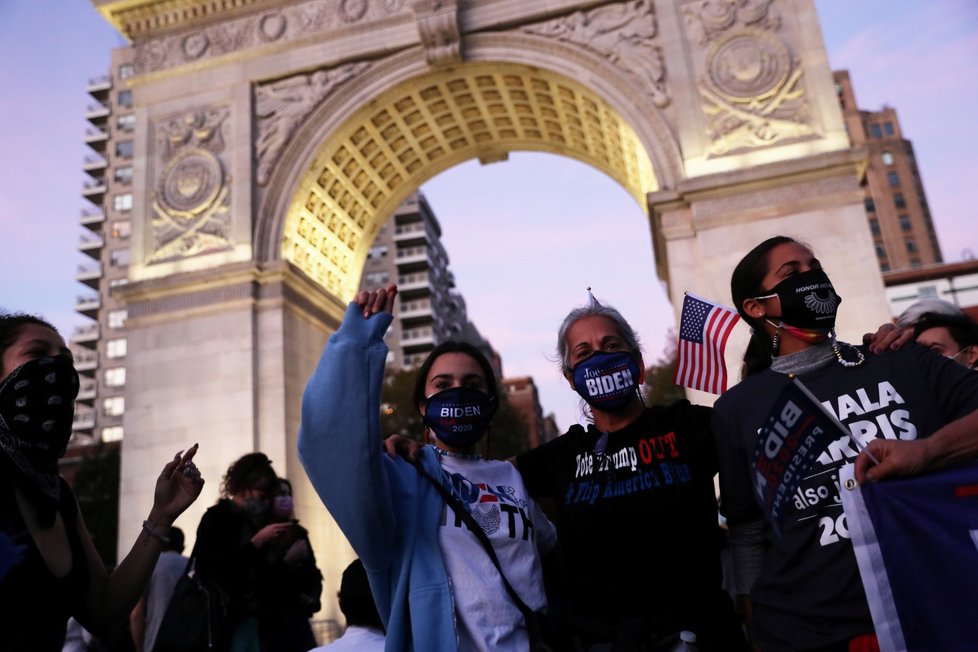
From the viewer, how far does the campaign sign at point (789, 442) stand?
7.60 ft

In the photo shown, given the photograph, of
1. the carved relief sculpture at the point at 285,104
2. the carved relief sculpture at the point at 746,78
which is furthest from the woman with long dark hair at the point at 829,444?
the carved relief sculpture at the point at 285,104

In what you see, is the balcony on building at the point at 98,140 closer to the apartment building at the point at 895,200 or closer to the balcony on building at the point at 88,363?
the balcony on building at the point at 88,363

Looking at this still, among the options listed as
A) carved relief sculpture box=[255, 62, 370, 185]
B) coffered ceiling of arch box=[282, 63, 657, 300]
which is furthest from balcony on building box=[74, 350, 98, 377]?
carved relief sculpture box=[255, 62, 370, 185]

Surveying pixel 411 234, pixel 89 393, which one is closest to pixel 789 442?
pixel 411 234

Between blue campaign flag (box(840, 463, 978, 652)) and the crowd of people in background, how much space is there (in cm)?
8

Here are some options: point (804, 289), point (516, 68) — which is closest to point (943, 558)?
point (804, 289)

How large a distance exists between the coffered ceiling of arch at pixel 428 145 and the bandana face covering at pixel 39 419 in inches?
547

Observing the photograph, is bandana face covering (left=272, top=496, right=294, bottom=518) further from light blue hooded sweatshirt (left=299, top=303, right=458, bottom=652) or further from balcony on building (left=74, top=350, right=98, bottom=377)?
balcony on building (left=74, top=350, right=98, bottom=377)

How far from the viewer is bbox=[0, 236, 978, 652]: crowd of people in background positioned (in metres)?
2.13

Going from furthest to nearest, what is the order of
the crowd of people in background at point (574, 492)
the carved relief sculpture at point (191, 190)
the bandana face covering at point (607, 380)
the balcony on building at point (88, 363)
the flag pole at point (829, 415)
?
the balcony on building at point (88, 363), the carved relief sculpture at point (191, 190), the bandana face covering at point (607, 380), the flag pole at point (829, 415), the crowd of people in background at point (574, 492)

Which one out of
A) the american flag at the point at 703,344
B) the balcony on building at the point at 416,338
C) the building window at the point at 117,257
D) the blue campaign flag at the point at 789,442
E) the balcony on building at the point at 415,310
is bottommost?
the blue campaign flag at the point at 789,442

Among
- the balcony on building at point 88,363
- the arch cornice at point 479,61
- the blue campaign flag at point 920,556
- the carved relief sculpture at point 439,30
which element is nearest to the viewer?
the blue campaign flag at point 920,556

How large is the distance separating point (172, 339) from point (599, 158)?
10516 millimetres

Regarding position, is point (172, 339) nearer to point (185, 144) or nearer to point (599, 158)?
point (185, 144)
